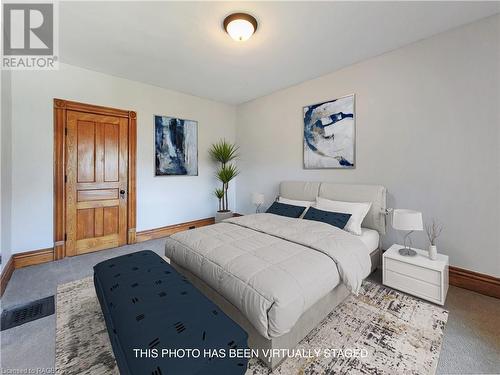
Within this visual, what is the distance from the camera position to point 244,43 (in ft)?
8.55

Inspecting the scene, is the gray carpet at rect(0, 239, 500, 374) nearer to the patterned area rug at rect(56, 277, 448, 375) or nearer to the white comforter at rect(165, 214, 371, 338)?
the patterned area rug at rect(56, 277, 448, 375)

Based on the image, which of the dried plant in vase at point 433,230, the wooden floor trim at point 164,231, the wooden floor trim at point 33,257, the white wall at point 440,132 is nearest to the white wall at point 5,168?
the wooden floor trim at point 33,257

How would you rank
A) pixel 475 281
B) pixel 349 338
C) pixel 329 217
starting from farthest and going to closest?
1. pixel 329 217
2. pixel 475 281
3. pixel 349 338

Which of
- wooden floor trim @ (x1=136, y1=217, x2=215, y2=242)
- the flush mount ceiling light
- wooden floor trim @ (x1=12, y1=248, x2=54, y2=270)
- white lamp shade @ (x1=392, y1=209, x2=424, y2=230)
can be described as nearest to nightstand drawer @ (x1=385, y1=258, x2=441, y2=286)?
white lamp shade @ (x1=392, y1=209, x2=424, y2=230)

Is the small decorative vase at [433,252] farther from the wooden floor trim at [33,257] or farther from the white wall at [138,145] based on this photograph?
the wooden floor trim at [33,257]

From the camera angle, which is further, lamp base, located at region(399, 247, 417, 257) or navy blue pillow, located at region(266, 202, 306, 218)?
navy blue pillow, located at region(266, 202, 306, 218)

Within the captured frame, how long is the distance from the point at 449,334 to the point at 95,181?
4.46m

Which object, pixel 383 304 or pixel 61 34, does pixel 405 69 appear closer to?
pixel 383 304

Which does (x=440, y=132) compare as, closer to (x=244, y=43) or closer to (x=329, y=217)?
(x=329, y=217)

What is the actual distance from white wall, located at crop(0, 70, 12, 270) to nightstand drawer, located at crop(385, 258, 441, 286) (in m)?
4.22

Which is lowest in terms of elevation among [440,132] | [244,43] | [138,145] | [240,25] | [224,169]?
[224,169]

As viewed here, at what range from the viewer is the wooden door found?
3.15m

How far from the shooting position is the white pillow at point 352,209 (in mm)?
2586

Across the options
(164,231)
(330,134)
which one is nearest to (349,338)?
(330,134)
